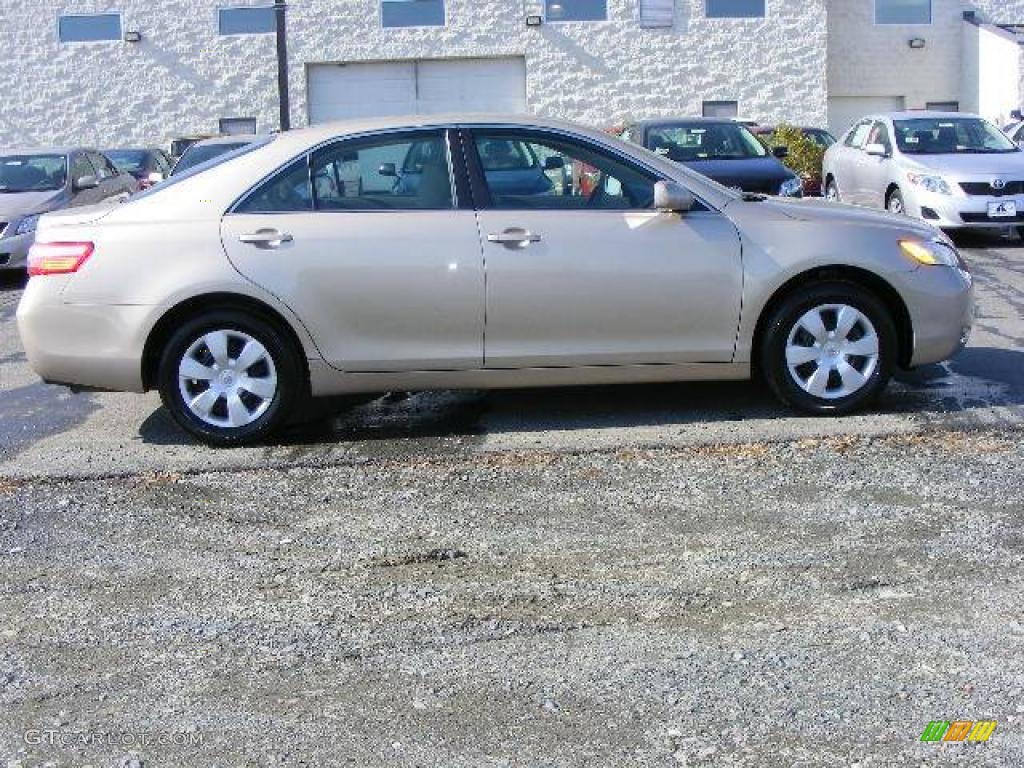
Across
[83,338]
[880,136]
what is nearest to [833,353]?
[83,338]

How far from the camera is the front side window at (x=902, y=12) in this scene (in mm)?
31484

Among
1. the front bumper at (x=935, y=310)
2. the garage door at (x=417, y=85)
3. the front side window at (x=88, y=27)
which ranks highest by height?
the front side window at (x=88, y=27)

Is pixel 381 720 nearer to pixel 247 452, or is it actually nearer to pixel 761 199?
pixel 247 452

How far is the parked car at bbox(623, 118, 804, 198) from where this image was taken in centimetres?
1505

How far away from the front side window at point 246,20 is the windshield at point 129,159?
6.80 m

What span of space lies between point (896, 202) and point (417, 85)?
1610 cm

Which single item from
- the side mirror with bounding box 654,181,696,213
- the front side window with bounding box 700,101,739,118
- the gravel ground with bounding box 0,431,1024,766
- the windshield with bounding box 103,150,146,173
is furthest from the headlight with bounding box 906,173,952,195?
the front side window with bounding box 700,101,739,118

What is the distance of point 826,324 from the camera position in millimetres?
7246

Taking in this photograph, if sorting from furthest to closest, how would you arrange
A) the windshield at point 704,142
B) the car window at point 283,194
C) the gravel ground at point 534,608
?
the windshield at point 704,142, the car window at point 283,194, the gravel ground at point 534,608

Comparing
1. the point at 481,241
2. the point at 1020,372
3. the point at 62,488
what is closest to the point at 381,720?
the point at 62,488

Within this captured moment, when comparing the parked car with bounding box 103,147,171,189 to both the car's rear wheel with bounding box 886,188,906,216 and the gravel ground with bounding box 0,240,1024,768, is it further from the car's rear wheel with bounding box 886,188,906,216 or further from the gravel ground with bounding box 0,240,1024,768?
the gravel ground with bounding box 0,240,1024,768

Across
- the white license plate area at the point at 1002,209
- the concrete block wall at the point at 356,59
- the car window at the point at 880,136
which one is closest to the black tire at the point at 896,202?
the car window at the point at 880,136

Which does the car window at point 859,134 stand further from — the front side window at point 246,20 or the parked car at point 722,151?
the front side window at point 246,20

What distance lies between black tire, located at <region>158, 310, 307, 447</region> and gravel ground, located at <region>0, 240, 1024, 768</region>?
0.15 metres
